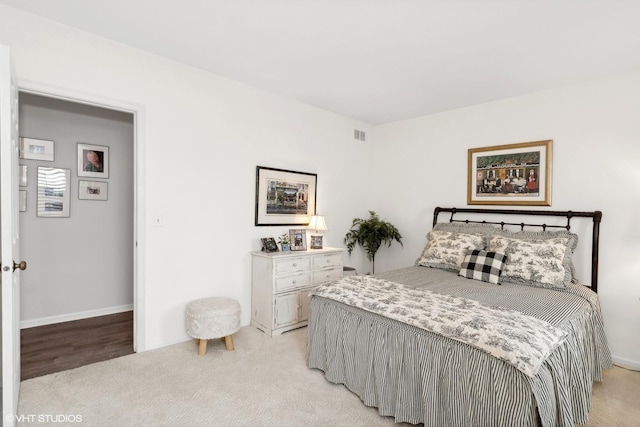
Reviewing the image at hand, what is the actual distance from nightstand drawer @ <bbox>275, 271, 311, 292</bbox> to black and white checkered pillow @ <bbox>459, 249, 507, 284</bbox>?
5.17 ft

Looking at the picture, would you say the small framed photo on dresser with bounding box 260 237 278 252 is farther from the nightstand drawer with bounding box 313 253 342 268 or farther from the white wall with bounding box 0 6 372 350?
the nightstand drawer with bounding box 313 253 342 268

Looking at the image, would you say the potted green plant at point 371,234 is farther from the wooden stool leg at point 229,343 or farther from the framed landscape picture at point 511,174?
the wooden stool leg at point 229,343

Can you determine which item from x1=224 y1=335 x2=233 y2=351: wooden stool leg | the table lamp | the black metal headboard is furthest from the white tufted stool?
the black metal headboard

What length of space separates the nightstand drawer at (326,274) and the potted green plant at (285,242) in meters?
0.41

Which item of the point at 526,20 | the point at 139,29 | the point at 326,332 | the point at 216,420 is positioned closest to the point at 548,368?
the point at 326,332

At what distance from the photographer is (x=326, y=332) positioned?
8.10 ft

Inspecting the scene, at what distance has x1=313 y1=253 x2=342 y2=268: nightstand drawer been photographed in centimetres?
366

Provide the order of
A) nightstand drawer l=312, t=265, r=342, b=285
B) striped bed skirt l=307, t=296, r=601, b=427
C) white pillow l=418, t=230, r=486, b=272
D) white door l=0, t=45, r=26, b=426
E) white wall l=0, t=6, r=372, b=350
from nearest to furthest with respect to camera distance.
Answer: striped bed skirt l=307, t=296, r=601, b=427, white door l=0, t=45, r=26, b=426, white wall l=0, t=6, r=372, b=350, white pillow l=418, t=230, r=486, b=272, nightstand drawer l=312, t=265, r=342, b=285

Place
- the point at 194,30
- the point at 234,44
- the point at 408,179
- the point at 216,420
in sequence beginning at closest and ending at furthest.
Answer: the point at 216,420, the point at 194,30, the point at 234,44, the point at 408,179

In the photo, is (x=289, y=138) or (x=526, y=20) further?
(x=289, y=138)

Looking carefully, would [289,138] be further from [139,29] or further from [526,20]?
[526,20]

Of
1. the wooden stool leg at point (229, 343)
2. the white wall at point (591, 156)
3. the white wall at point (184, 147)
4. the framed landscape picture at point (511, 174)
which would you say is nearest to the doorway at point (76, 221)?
the white wall at point (184, 147)

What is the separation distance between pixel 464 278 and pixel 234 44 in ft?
9.39

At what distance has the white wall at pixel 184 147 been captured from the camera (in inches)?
96.3
